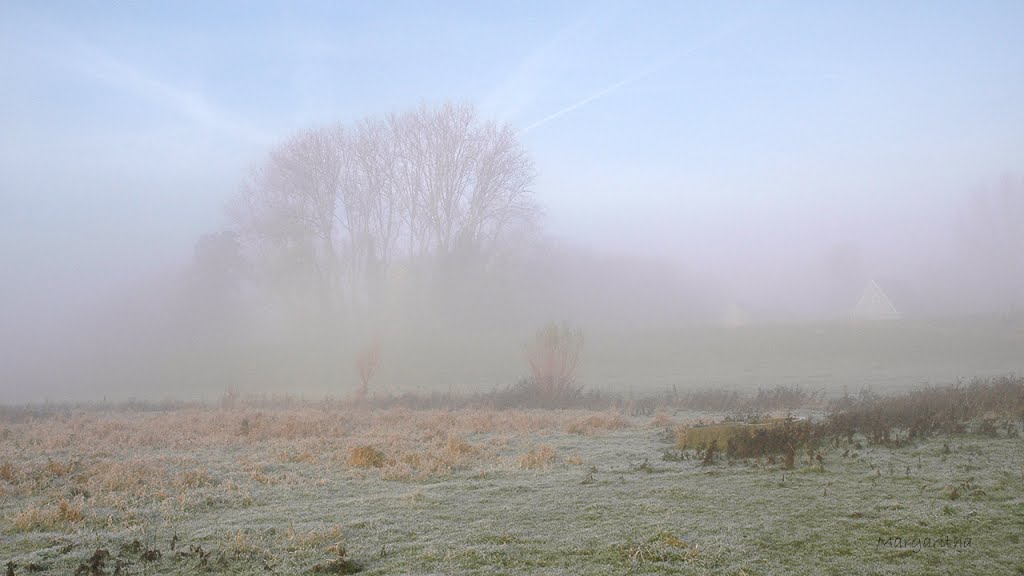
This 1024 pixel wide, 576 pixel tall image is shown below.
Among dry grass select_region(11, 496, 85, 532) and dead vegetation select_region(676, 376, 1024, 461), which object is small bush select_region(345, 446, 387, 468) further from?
dead vegetation select_region(676, 376, 1024, 461)

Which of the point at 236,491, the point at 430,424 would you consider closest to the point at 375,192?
the point at 430,424

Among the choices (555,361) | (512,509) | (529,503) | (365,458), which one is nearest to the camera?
(512,509)

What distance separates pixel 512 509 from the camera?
7957 millimetres

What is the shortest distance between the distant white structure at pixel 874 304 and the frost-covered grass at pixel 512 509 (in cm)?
6009

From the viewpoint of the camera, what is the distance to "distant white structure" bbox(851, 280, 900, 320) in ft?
214

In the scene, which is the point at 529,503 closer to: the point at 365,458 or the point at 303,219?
the point at 365,458

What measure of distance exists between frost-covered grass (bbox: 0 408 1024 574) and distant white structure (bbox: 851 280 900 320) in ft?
197

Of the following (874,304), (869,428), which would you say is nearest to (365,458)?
(869,428)

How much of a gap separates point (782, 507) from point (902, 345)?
44.1m

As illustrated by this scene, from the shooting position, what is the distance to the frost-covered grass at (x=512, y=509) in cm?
593

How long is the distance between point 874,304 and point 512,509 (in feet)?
227

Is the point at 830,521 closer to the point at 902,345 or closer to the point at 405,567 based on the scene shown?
the point at 405,567

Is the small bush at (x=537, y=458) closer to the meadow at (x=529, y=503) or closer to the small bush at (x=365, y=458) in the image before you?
the meadow at (x=529, y=503)

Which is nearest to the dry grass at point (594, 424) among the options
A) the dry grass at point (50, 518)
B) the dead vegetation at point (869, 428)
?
the dead vegetation at point (869, 428)
